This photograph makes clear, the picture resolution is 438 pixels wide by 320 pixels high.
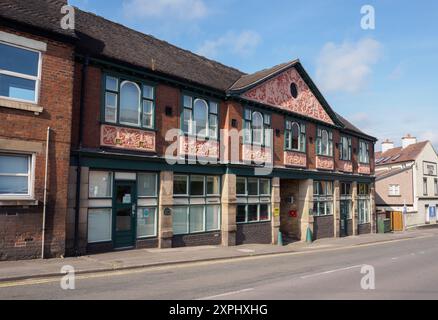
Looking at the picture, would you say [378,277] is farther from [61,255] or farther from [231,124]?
[231,124]

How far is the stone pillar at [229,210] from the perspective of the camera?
18.7m

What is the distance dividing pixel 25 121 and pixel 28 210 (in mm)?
2673

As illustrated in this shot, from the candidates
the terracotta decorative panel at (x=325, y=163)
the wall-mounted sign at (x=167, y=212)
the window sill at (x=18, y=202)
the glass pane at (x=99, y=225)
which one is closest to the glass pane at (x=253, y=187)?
the wall-mounted sign at (x=167, y=212)

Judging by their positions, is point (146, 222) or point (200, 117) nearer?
point (146, 222)

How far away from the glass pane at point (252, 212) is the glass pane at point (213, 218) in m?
2.18

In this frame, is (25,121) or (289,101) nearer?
(25,121)

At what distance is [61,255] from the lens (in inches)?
497

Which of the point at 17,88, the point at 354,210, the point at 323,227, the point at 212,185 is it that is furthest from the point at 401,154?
the point at 17,88

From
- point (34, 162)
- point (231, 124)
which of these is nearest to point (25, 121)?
point (34, 162)

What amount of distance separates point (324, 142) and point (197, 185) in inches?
472

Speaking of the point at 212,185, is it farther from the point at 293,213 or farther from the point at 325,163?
the point at 325,163

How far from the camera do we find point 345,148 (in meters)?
29.6

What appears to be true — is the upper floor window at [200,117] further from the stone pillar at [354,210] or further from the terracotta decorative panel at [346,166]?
the stone pillar at [354,210]

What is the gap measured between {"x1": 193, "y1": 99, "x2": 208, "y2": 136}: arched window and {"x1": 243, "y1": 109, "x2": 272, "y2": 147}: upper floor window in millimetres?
2574
